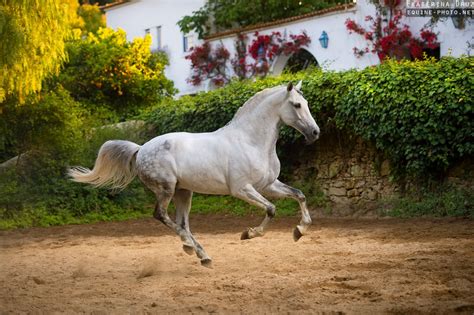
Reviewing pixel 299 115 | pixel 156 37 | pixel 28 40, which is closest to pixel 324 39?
pixel 28 40

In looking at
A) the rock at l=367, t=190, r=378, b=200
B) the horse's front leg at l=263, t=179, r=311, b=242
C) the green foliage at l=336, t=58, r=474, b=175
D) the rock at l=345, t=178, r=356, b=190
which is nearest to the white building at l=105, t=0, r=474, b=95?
the green foliage at l=336, t=58, r=474, b=175

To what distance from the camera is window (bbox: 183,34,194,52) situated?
30.9 metres

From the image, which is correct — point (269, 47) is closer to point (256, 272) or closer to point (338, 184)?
point (338, 184)

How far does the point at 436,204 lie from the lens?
13227 millimetres

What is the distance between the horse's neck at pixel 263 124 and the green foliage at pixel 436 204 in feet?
16.7

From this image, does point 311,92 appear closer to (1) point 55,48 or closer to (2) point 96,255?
(1) point 55,48

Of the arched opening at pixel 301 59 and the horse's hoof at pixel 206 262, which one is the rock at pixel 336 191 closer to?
the horse's hoof at pixel 206 262

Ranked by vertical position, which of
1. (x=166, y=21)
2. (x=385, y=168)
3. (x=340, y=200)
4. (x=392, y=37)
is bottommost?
(x=340, y=200)

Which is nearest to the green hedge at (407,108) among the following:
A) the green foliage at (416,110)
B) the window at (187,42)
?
the green foliage at (416,110)

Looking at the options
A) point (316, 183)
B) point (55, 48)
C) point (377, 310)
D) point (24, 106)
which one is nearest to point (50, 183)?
point (24, 106)

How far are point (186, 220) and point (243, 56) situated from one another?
1788 cm

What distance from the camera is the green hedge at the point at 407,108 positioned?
41.0 feet

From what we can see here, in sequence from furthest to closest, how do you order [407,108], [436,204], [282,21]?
[282,21] < [436,204] < [407,108]

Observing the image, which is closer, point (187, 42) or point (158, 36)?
point (187, 42)
